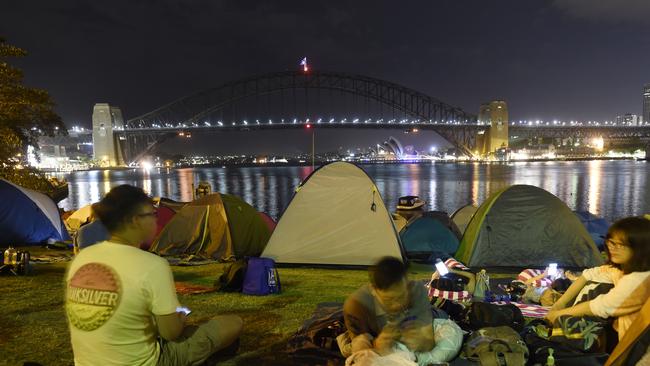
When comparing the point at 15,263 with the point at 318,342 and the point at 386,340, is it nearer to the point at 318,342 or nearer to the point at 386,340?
the point at 318,342

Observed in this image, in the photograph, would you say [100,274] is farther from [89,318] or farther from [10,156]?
[10,156]

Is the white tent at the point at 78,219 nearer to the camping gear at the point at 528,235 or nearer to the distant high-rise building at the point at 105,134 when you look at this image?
the camping gear at the point at 528,235

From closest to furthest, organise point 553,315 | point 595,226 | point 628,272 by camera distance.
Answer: point 628,272 < point 553,315 < point 595,226

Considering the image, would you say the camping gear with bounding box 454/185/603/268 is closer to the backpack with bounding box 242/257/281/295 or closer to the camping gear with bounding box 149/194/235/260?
the backpack with bounding box 242/257/281/295

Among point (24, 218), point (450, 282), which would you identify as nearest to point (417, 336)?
point (450, 282)

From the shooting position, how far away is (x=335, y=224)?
7328 millimetres

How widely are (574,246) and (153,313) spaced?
6.55 meters

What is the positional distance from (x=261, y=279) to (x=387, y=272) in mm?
2941

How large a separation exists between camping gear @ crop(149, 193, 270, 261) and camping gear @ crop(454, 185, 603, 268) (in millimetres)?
3916

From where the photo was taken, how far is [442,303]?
4371mm

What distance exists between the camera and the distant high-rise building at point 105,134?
96.4m

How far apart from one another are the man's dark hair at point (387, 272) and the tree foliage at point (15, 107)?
13379mm

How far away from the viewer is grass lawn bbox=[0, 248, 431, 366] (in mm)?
4004

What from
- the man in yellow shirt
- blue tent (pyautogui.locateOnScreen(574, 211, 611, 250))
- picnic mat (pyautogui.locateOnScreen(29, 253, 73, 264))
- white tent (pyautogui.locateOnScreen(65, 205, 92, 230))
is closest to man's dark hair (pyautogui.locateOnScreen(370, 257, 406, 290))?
the man in yellow shirt
